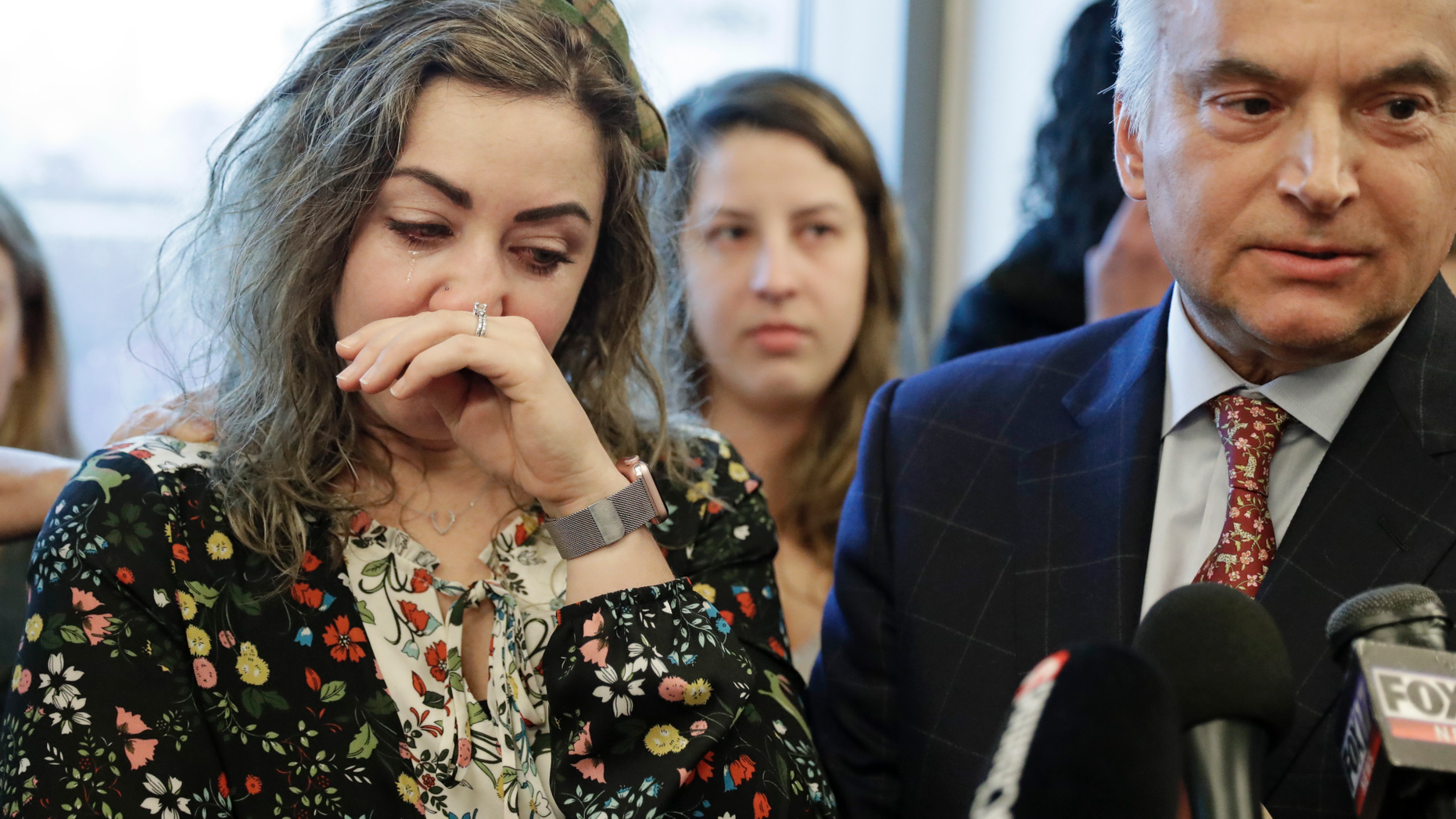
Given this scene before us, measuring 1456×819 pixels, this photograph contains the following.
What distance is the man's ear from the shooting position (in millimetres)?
1341

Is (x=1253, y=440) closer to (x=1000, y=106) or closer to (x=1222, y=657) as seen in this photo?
(x=1222, y=657)

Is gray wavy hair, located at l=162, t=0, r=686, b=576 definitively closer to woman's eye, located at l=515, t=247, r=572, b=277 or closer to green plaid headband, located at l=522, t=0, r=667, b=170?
green plaid headband, located at l=522, t=0, r=667, b=170

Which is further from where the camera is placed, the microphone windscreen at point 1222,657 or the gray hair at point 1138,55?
the gray hair at point 1138,55

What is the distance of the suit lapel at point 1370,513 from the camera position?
114 cm

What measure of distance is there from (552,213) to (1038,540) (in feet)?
2.07

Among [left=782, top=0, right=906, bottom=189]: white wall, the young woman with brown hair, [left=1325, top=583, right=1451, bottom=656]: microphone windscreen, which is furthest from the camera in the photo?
[left=782, top=0, right=906, bottom=189]: white wall

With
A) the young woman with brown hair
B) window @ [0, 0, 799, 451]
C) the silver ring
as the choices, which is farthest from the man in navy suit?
window @ [0, 0, 799, 451]

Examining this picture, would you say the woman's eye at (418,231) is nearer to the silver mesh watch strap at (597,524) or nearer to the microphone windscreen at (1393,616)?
the silver mesh watch strap at (597,524)

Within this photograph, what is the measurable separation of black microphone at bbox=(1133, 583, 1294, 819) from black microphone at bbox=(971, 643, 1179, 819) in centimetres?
7

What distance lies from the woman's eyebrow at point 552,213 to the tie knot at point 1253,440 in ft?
2.35

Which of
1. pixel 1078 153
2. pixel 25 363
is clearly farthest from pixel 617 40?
pixel 1078 153

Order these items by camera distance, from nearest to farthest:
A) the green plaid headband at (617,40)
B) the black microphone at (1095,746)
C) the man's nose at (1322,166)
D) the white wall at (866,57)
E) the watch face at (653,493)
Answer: the black microphone at (1095,746) → the man's nose at (1322,166) → the watch face at (653,493) → the green plaid headband at (617,40) → the white wall at (866,57)

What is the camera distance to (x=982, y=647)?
4.32ft

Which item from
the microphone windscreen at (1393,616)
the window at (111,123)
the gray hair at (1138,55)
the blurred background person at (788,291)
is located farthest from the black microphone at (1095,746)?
→ the window at (111,123)
